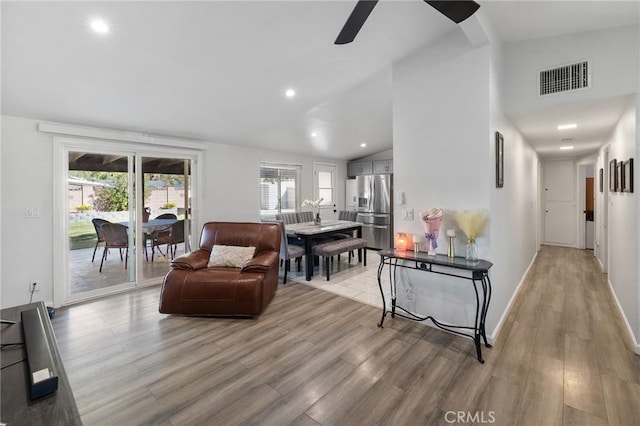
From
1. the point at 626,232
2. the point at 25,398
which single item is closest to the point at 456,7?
the point at 25,398

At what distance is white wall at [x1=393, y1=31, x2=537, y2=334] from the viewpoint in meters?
2.59

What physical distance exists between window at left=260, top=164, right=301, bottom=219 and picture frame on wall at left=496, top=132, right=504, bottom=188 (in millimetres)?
4407

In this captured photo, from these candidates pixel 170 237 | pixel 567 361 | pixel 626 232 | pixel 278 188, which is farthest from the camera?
pixel 278 188

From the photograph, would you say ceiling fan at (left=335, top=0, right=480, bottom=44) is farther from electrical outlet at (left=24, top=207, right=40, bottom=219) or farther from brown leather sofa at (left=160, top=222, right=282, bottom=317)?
electrical outlet at (left=24, top=207, right=40, bottom=219)

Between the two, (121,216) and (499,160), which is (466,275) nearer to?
(499,160)

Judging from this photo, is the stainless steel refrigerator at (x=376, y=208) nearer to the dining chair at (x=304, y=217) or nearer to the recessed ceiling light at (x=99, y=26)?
the dining chair at (x=304, y=217)

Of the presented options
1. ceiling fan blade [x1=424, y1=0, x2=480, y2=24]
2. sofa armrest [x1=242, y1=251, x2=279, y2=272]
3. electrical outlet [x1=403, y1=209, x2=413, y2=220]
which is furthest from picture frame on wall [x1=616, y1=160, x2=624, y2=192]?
sofa armrest [x1=242, y1=251, x2=279, y2=272]

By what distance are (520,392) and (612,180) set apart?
3.14 m

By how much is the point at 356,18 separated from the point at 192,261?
3.00m

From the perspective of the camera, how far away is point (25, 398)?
0.95 metres

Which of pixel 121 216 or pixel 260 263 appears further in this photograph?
pixel 121 216

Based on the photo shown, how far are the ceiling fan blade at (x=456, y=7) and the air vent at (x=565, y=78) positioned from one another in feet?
5.63

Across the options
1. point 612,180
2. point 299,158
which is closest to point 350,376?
point 612,180

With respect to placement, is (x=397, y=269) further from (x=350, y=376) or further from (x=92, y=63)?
(x=92, y=63)
